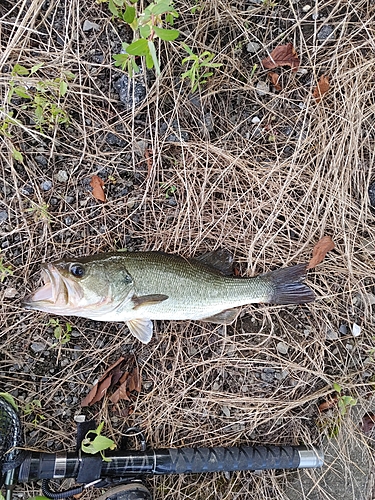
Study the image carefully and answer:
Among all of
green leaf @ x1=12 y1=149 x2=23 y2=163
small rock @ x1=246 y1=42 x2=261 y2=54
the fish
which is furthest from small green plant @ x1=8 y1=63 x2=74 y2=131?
small rock @ x1=246 y1=42 x2=261 y2=54

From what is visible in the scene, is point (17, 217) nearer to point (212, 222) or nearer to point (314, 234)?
point (212, 222)

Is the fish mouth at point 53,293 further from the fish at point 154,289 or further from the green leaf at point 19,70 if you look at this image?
the green leaf at point 19,70

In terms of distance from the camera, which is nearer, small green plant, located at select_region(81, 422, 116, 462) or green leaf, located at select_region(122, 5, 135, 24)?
green leaf, located at select_region(122, 5, 135, 24)

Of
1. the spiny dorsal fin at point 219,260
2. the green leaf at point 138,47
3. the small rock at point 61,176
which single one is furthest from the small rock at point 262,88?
the small rock at point 61,176

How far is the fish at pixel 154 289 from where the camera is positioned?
8.82ft

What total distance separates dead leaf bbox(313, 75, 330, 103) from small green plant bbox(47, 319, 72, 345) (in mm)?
2448

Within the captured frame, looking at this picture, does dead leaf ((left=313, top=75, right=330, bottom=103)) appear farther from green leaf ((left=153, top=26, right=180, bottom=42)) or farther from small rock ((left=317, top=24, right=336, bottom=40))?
green leaf ((left=153, top=26, right=180, bottom=42))

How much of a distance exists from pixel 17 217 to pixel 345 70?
260 centimetres

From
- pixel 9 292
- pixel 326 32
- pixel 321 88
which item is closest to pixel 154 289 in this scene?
pixel 9 292

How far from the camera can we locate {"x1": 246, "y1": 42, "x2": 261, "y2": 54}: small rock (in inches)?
130

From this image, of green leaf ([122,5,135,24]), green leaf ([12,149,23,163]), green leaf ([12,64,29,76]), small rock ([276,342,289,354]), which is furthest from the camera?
small rock ([276,342,289,354])

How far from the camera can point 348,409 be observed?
3.38 meters

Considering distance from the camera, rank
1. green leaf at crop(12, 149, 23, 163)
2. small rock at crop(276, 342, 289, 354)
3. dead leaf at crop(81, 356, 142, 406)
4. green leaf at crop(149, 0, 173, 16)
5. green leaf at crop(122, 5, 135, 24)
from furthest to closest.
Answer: small rock at crop(276, 342, 289, 354)
dead leaf at crop(81, 356, 142, 406)
green leaf at crop(12, 149, 23, 163)
green leaf at crop(122, 5, 135, 24)
green leaf at crop(149, 0, 173, 16)

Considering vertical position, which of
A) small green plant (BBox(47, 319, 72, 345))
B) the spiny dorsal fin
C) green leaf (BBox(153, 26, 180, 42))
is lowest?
small green plant (BBox(47, 319, 72, 345))
